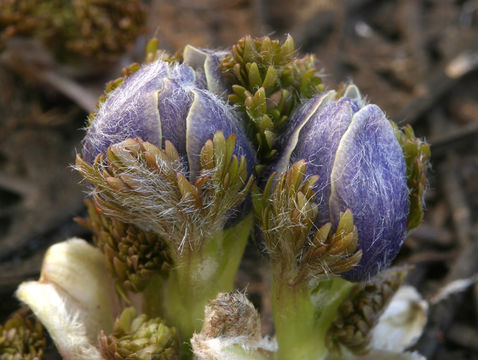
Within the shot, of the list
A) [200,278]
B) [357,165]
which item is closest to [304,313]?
[200,278]

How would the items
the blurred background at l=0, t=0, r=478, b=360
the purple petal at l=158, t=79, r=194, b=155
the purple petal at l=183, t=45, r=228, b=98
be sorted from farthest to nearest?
the blurred background at l=0, t=0, r=478, b=360 < the purple petal at l=183, t=45, r=228, b=98 < the purple petal at l=158, t=79, r=194, b=155

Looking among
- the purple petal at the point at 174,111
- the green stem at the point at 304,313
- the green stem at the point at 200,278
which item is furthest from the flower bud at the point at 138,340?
the purple petal at the point at 174,111

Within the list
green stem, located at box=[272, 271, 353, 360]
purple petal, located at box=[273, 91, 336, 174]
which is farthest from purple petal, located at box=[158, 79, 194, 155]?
green stem, located at box=[272, 271, 353, 360]

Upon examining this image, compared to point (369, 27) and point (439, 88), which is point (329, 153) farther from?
point (369, 27)

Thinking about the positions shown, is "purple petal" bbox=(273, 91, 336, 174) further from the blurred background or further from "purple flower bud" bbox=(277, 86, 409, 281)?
the blurred background

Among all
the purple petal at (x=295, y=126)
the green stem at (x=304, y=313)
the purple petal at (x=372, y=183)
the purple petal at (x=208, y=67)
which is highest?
the purple petal at (x=208, y=67)

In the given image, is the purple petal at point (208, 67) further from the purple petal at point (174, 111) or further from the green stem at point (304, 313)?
the green stem at point (304, 313)
